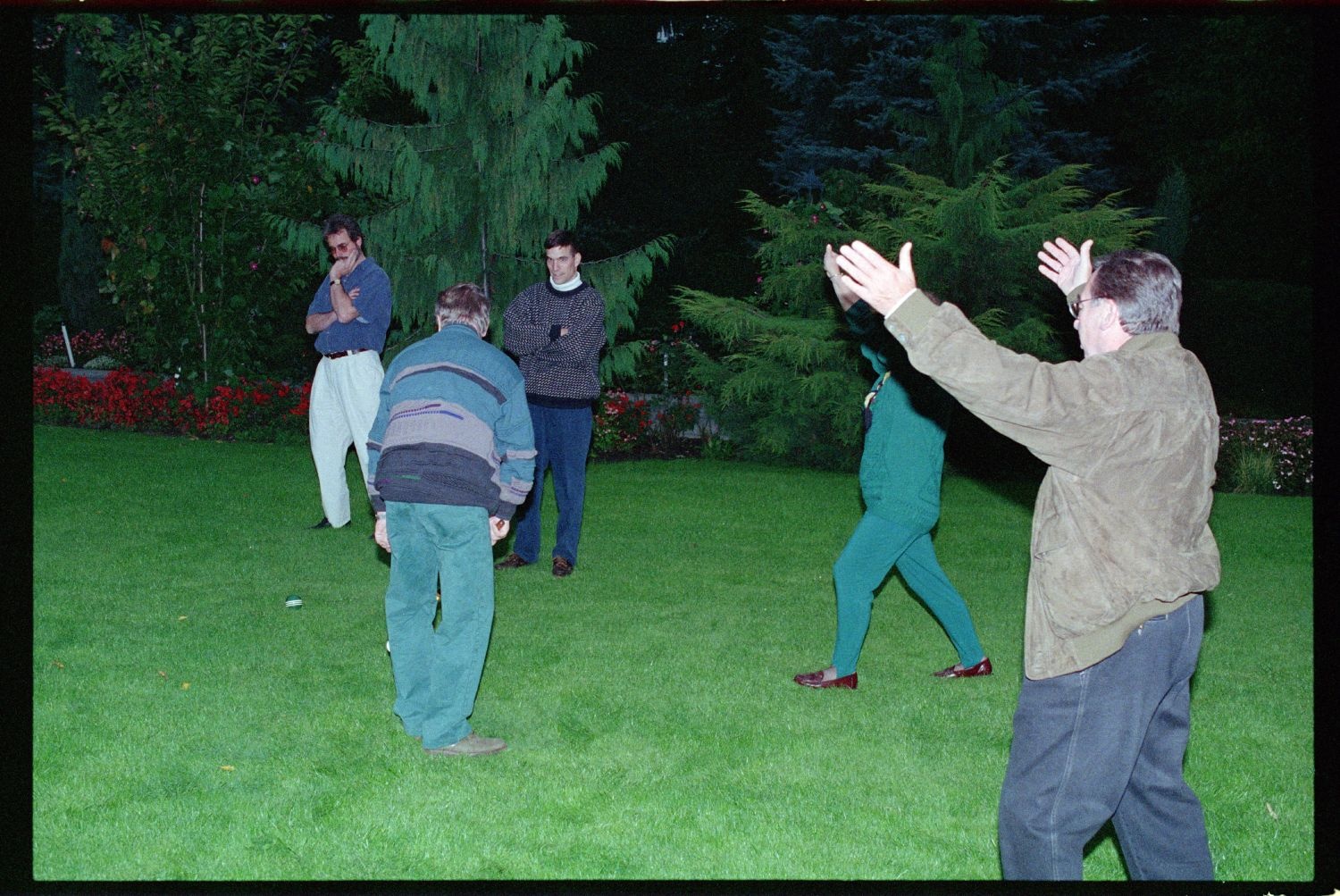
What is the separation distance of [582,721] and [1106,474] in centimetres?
319

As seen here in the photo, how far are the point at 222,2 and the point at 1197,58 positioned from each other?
32.2 m

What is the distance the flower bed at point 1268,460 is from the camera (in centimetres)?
1463

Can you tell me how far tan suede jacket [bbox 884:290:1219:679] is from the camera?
3.41 metres

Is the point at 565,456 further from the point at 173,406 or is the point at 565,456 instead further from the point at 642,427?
the point at 173,406

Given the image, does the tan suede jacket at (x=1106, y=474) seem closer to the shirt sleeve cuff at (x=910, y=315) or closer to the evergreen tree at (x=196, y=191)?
the shirt sleeve cuff at (x=910, y=315)

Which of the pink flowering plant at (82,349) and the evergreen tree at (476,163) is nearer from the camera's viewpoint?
the evergreen tree at (476,163)

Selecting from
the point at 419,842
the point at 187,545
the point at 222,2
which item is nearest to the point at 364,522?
the point at 187,545

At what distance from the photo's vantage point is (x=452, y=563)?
5367mm

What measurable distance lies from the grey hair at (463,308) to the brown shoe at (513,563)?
3704 millimetres

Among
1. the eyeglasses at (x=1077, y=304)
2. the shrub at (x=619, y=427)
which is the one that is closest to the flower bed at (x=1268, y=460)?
the shrub at (x=619, y=427)

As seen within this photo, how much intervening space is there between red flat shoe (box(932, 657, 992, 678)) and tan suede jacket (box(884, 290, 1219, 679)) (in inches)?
125

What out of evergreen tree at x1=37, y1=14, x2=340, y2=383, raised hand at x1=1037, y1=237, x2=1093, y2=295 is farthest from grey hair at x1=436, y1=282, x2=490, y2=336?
evergreen tree at x1=37, y1=14, x2=340, y2=383

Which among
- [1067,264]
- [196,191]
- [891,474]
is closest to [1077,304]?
[1067,264]

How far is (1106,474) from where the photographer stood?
3.52 m
